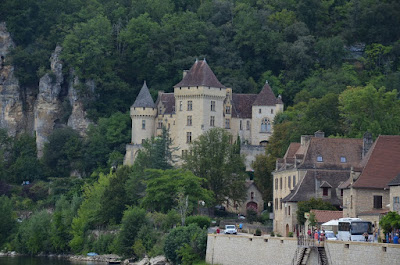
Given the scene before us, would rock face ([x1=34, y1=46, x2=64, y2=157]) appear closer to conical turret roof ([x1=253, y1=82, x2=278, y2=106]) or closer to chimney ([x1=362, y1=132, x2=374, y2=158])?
conical turret roof ([x1=253, y1=82, x2=278, y2=106])

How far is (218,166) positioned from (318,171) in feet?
70.2

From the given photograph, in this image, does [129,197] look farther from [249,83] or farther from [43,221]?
[249,83]

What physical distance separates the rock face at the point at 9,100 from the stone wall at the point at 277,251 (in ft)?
228

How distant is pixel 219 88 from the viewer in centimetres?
12319

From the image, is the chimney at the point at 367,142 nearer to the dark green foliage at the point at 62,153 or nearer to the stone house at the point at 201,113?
the stone house at the point at 201,113

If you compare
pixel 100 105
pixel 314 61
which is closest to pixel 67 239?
pixel 100 105

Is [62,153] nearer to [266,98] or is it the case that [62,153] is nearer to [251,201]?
[266,98]

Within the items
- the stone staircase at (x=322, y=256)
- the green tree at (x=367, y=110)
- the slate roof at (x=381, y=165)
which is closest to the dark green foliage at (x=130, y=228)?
the green tree at (x=367, y=110)

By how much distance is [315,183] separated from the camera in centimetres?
8406

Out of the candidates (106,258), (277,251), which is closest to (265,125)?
(106,258)

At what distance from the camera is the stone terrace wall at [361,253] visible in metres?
53.7

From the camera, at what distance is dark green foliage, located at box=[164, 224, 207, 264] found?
76.9 m

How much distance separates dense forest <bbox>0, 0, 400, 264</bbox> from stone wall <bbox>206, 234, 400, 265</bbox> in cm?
3050

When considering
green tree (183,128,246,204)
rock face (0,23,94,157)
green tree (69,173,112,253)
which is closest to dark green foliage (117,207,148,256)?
green tree (69,173,112,253)
